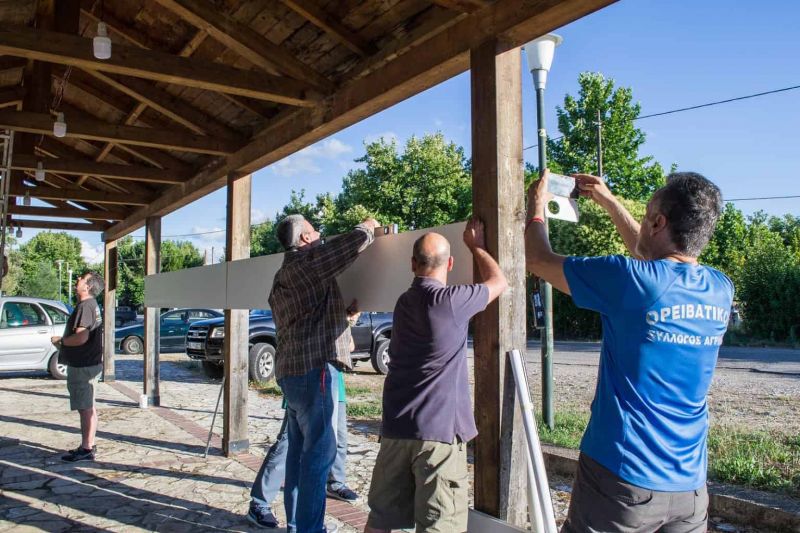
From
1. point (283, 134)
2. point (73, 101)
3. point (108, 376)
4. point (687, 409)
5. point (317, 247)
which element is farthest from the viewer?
point (108, 376)

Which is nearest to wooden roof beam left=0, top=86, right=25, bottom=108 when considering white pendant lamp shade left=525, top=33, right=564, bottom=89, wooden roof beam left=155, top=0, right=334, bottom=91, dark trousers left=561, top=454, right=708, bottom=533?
wooden roof beam left=155, top=0, right=334, bottom=91

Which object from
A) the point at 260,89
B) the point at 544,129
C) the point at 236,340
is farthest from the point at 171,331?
the point at 260,89

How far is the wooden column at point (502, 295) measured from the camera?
112 inches

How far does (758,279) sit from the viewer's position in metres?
23.9

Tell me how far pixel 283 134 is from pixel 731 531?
4.30 metres

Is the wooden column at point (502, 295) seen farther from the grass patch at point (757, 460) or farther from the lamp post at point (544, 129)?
the lamp post at point (544, 129)

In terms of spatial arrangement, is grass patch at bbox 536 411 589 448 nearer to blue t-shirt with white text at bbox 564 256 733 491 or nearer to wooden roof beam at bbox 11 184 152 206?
blue t-shirt with white text at bbox 564 256 733 491

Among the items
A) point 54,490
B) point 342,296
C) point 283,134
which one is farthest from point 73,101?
point 342,296

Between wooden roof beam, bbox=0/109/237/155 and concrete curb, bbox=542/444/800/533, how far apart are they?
5.01 meters

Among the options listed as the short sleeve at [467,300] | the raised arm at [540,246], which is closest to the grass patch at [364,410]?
the short sleeve at [467,300]

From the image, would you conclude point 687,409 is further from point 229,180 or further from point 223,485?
point 229,180

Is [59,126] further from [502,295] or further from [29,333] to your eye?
[29,333]

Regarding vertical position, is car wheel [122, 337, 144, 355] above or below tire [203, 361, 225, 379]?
above

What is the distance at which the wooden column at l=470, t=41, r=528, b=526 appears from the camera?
284 cm
